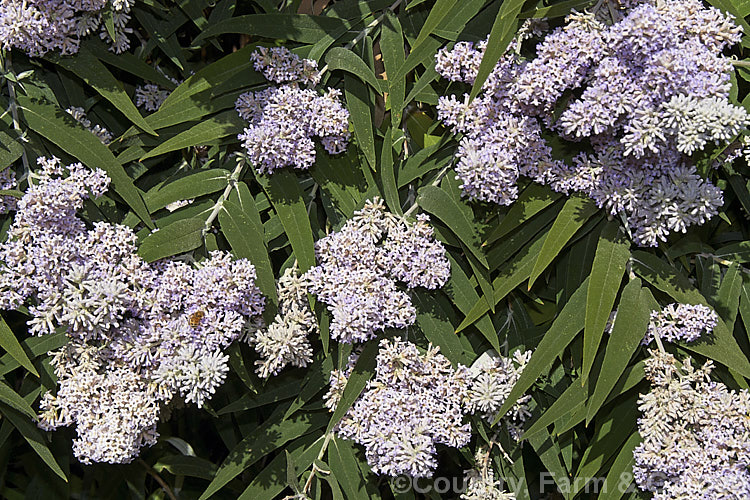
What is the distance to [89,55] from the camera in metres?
1.42

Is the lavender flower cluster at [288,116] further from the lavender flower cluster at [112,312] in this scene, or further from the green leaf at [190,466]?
the green leaf at [190,466]

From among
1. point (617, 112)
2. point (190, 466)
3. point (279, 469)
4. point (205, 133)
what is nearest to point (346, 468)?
point (279, 469)

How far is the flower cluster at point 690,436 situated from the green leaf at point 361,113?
2.06 ft

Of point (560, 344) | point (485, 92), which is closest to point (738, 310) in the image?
point (560, 344)

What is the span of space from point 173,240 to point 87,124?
31 centimetres

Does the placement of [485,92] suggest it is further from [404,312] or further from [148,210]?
[148,210]

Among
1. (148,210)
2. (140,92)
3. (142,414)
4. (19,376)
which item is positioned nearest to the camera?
(142,414)

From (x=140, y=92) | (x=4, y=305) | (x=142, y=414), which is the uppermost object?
(x=140, y=92)

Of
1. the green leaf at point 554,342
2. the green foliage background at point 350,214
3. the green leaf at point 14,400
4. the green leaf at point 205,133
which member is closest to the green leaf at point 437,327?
the green foliage background at point 350,214

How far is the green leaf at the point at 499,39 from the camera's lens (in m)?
1.24

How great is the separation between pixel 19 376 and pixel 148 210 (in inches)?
22.8

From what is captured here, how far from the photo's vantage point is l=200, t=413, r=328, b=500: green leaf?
142 centimetres

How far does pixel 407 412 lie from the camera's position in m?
1.27

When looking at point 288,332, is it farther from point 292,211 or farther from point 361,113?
point 361,113
